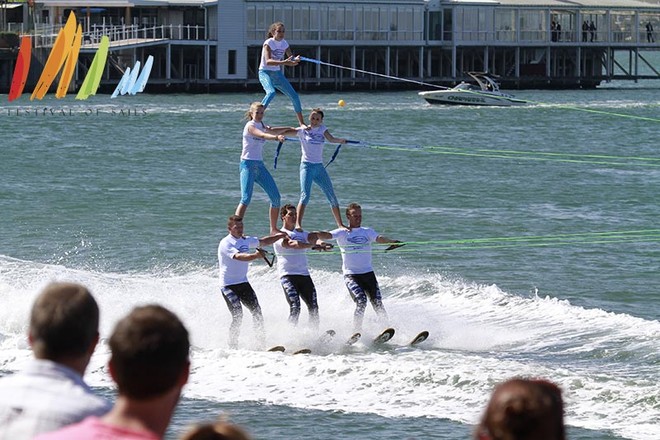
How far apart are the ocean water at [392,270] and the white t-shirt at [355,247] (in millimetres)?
938

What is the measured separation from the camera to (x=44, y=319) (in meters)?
4.86

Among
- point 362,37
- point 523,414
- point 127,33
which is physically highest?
point 127,33

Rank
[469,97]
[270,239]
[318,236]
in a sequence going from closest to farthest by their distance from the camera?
[270,239] < [318,236] < [469,97]

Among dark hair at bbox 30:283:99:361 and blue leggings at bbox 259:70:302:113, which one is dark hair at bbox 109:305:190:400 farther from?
blue leggings at bbox 259:70:302:113

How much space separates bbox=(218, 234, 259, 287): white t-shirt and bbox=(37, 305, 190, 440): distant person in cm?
1212

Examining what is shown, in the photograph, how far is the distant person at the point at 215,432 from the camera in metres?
4.00

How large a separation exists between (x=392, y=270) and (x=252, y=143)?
706 centimetres

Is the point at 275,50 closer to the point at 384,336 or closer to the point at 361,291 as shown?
the point at 361,291

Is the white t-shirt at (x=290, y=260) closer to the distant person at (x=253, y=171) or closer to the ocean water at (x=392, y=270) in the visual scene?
the distant person at (x=253, y=171)

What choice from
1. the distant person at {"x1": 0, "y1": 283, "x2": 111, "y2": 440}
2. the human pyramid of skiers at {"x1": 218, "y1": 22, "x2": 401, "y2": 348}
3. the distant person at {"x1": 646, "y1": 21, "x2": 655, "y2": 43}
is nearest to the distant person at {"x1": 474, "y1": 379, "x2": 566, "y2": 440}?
the distant person at {"x1": 0, "y1": 283, "x2": 111, "y2": 440}

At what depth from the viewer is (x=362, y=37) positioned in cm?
8944

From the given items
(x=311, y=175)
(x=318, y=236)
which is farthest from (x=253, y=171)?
(x=318, y=236)

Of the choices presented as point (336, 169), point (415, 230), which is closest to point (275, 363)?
point (415, 230)

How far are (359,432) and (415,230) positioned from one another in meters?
18.2
